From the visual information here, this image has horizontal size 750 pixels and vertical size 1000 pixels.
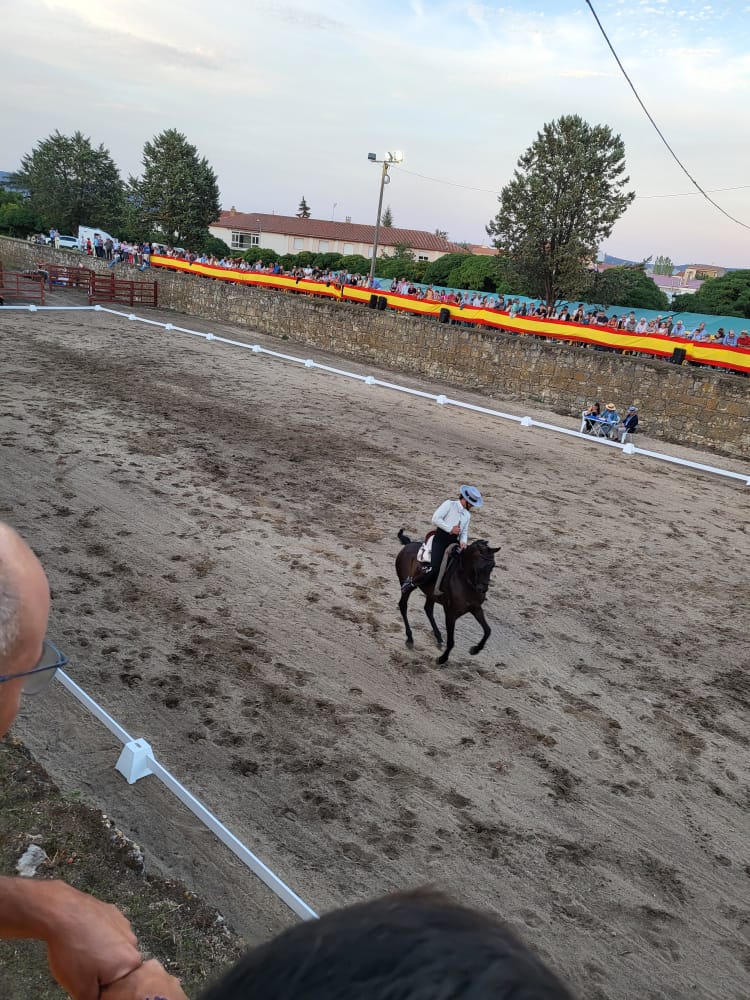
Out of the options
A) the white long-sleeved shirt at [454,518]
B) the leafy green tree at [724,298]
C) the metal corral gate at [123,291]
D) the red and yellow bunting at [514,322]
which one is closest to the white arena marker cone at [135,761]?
the white long-sleeved shirt at [454,518]

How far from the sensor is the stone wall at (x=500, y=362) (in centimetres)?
1669

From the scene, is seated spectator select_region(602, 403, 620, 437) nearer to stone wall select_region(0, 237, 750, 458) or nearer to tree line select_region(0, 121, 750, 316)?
stone wall select_region(0, 237, 750, 458)

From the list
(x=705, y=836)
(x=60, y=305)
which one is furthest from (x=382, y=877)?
(x=60, y=305)

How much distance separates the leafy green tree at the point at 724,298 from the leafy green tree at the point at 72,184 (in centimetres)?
4920

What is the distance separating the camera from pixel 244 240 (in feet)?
335

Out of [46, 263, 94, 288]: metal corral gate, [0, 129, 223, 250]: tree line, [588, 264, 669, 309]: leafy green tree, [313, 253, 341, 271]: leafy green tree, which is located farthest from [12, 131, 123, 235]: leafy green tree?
[588, 264, 669, 309]: leafy green tree

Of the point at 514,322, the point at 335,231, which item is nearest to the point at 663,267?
the point at 335,231

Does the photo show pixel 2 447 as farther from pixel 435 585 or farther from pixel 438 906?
pixel 438 906

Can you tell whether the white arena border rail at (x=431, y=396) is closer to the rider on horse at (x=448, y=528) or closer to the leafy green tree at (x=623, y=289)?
the rider on horse at (x=448, y=528)

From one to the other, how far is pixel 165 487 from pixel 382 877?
7.36m

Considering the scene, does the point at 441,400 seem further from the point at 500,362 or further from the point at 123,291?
the point at 123,291

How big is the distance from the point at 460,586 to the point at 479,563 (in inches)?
16.6

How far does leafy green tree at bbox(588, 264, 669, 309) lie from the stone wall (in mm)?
20538

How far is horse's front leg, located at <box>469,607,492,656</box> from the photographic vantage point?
21.1ft
